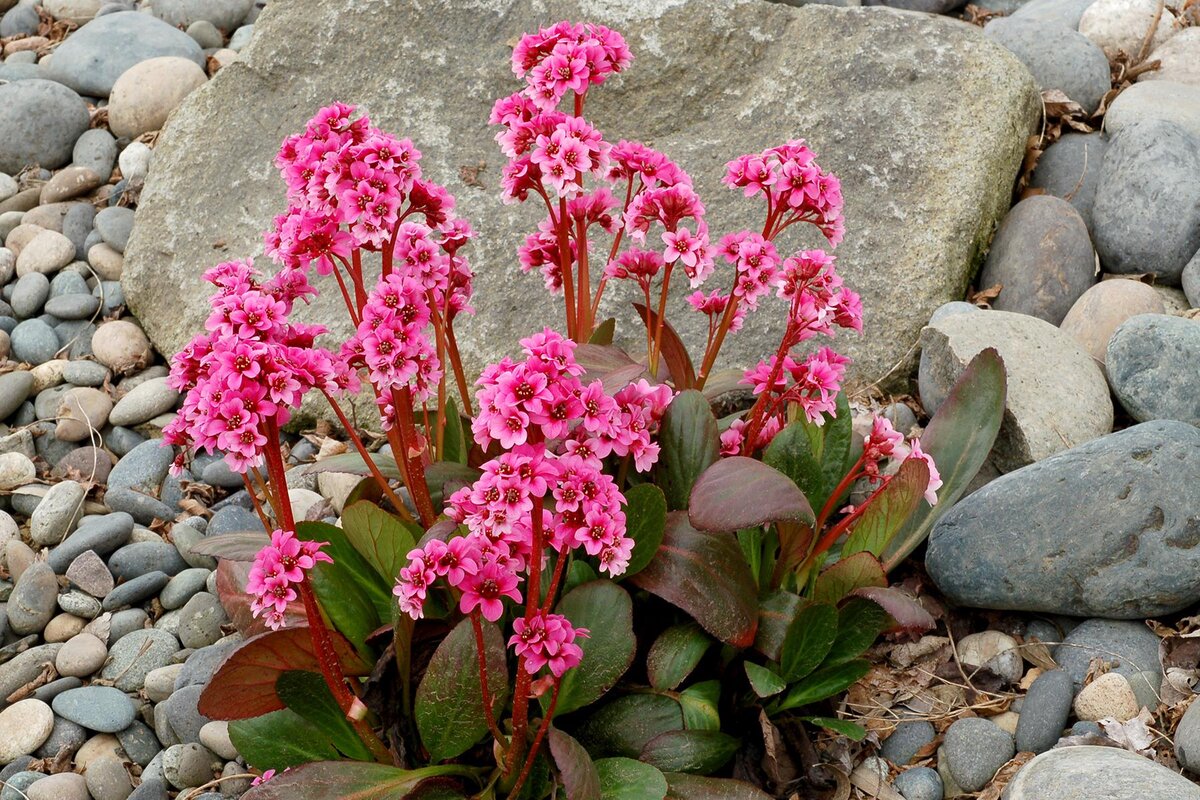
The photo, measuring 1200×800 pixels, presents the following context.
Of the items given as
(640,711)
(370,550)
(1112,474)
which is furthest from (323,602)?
(1112,474)

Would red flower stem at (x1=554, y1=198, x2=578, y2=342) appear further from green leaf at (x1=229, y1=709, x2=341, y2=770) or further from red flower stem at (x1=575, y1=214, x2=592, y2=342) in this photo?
green leaf at (x1=229, y1=709, x2=341, y2=770)

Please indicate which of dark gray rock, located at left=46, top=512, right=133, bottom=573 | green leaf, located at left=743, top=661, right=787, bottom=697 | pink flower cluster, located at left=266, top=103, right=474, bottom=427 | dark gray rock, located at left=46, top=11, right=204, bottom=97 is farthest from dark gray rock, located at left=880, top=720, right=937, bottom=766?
dark gray rock, located at left=46, top=11, right=204, bottom=97

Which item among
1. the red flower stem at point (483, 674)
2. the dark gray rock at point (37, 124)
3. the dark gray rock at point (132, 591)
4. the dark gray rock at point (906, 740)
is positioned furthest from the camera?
the dark gray rock at point (37, 124)

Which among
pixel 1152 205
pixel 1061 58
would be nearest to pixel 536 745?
pixel 1152 205

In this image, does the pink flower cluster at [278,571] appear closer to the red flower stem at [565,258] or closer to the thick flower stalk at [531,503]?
the thick flower stalk at [531,503]

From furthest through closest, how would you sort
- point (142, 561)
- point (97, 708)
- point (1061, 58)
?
1. point (1061, 58)
2. point (142, 561)
3. point (97, 708)

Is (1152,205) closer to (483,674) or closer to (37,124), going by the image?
(483,674)

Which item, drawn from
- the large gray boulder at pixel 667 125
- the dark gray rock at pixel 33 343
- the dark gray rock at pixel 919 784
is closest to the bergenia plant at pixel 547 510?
the dark gray rock at pixel 919 784
